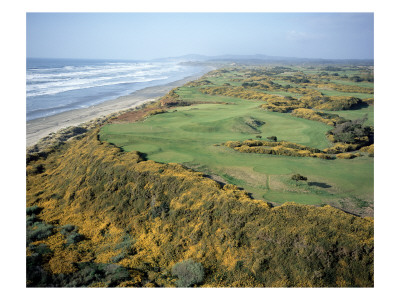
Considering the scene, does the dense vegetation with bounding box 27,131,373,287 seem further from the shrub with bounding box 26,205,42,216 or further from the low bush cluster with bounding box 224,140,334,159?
the low bush cluster with bounding box 224,140,334,159

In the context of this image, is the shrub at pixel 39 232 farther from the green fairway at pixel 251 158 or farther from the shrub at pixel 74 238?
the green fairway at pixel 251 158

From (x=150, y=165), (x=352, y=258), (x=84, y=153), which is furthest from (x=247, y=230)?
(x=84, y=153)

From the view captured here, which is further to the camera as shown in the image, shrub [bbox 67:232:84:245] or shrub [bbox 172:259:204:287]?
shrub [bbox 67:232:84:245]

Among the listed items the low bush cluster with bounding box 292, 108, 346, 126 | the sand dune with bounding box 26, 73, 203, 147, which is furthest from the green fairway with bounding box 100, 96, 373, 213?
the sand dune with bounding box 26, 73, 203, 147

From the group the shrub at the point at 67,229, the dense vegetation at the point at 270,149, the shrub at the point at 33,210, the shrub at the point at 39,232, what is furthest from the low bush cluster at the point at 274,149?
the shrub at the point at 33,210

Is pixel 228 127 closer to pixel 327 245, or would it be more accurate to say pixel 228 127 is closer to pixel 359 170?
pixel 359 170
